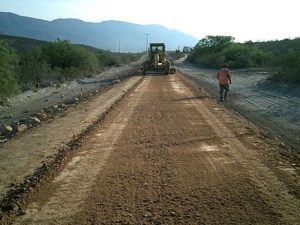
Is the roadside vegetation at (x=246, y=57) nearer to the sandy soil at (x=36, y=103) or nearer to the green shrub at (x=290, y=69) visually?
the green shrub at (x=290, y=69)

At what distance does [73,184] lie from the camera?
7.74 metres

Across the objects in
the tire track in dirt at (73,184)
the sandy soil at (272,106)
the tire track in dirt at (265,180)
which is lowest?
the sandy soil at (272,106)

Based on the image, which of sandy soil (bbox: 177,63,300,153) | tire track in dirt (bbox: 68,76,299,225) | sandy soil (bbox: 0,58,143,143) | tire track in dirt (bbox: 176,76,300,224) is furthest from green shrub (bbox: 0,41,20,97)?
tire track in dirt (bbox: 176,76,300,224)

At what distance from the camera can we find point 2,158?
32.6ft

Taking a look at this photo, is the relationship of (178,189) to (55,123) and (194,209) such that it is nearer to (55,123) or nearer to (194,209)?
(194,209)

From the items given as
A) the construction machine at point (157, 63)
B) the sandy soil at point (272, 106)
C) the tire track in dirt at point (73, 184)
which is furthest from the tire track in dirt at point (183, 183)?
the construction machine at point (157, 63)

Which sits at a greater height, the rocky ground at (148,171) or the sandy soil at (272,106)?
the rocky ground at (148,171)

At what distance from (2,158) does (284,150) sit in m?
6.02

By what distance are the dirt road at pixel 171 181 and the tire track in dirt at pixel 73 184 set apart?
0.01 metres

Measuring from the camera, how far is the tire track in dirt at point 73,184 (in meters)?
6.35

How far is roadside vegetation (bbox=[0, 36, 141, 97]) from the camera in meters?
23.6

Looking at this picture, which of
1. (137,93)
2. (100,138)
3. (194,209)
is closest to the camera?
(194,209)

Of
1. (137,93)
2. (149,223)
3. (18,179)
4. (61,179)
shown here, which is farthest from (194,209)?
(137,93)

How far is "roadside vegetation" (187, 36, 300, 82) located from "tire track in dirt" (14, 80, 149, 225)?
1757cm
